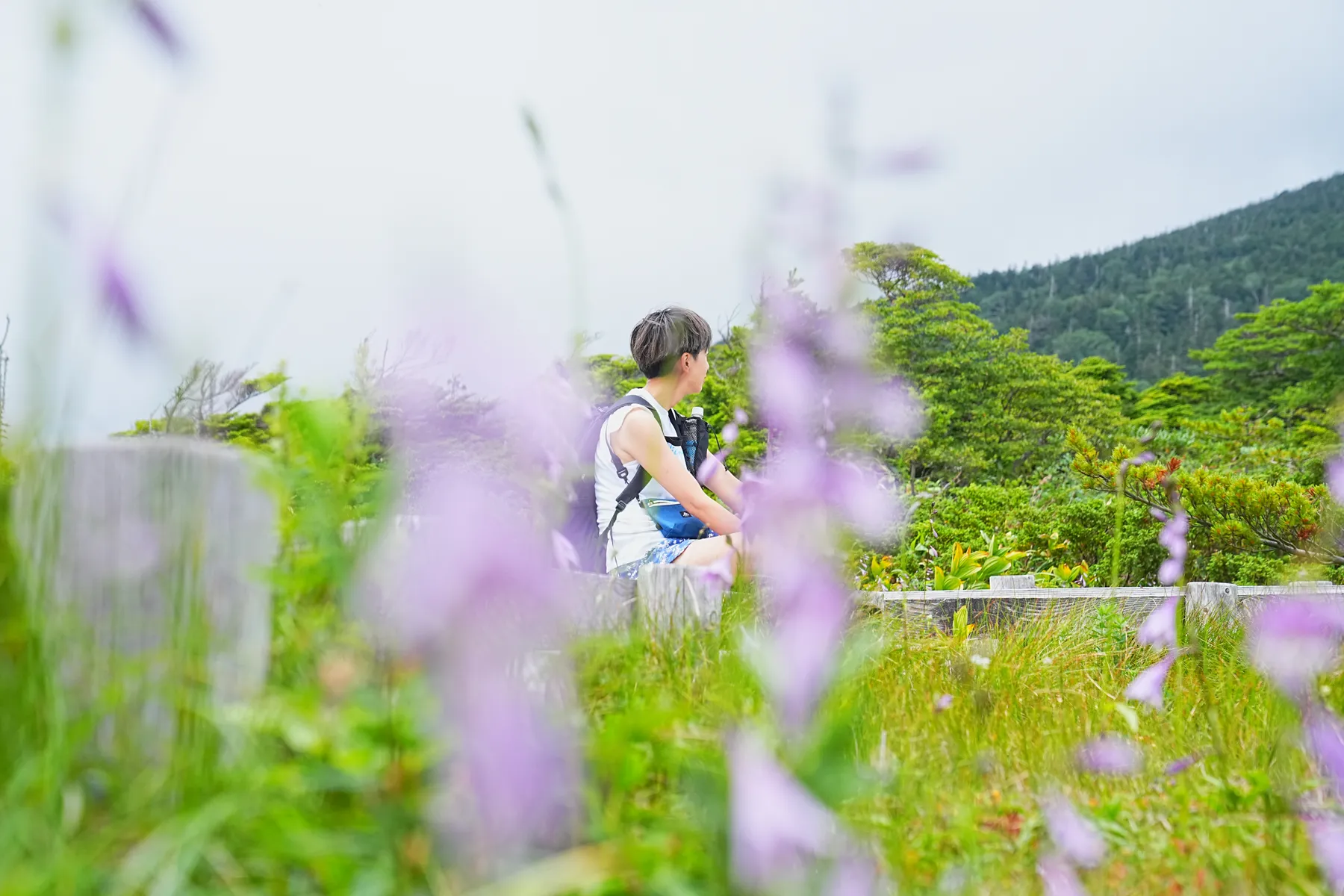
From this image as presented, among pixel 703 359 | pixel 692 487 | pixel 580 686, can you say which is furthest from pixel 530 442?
pixel 703 359

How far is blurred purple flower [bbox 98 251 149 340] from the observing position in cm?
117

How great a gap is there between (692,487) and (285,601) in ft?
6.39

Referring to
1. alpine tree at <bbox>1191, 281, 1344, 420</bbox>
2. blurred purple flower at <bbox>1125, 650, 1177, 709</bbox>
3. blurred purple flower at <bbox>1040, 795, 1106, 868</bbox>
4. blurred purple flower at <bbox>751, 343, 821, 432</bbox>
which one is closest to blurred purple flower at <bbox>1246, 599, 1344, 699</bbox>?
blurred purple flower at <bbox>1125, 650, 1177, 709</bbox>

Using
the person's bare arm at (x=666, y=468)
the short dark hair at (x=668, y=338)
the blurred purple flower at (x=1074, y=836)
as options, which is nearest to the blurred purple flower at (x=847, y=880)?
the blurred purple flower at (x=1074, y=836)

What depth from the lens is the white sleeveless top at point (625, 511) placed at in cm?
353

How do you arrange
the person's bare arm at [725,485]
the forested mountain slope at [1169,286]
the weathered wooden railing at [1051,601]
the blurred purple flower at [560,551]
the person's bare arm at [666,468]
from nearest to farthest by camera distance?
1. the blurred purple flower at [560,551]
2. the person's bare arm at [725,485]
3. the person's bare arm at [666,468]
4. the weathered wooden railing at [1051,601]
5. the forested mountain slope at [1169,286]

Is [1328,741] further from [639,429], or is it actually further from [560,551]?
[639,429]

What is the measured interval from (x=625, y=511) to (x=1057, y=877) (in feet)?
7.51

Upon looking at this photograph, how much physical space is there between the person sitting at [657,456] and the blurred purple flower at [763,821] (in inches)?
88.0

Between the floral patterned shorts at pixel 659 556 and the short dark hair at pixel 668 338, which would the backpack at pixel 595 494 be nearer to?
the floral patterned shorts at pixel 659 556

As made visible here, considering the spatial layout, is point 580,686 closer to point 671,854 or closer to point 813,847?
point 671,854

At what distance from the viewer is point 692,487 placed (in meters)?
3.31

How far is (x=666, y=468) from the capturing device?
10.8 feet

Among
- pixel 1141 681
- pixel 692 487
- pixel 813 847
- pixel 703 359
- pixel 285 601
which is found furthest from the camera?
pixel 703 359
